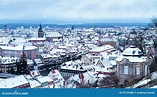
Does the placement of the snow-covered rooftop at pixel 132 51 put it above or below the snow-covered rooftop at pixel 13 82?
above

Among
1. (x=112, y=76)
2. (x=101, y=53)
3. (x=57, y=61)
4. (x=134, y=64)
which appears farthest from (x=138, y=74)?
(x=57, y=61)

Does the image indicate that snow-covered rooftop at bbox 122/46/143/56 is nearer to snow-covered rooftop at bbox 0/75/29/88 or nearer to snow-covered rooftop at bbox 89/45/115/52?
snow-covered rooftop at bbox 89/45/115/52

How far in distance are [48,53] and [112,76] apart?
980 millimetres

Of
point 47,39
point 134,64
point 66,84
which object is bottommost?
point 66,84

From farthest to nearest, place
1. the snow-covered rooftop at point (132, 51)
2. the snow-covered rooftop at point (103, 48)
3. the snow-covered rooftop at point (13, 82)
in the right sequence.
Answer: the snow-covered rooftop at point (103, 48) < the snow-covered rooftop at point (132, 51) < the snow-covered rooftop at point (13, 82)

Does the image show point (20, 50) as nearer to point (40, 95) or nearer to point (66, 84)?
point (66, 84)

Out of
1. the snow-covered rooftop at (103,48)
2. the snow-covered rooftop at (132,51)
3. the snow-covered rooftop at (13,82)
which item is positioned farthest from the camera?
the snow-covered rooftop at (103,48)

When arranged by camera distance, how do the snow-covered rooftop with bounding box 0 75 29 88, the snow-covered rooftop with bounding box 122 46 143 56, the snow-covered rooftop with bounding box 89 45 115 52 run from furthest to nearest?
the snow-covered rooftop with bounding box 89 45 115 52 → the snow-covered rooftop with bounding box 122 46 143 56 → the snow-covered rooftop with bounding box 0 75 29 88

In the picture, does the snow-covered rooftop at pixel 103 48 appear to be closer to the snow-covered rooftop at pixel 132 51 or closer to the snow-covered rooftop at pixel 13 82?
the snow-covered rooftop at pixel 132 51

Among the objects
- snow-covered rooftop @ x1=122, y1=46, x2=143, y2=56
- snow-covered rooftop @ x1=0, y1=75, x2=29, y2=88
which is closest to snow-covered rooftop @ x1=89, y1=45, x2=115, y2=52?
snow-covered rooftop @ x1=122, y1=46, x2=143, y2=56

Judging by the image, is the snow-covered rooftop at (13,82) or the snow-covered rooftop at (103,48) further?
the snow-covered rooftop at (103,48)

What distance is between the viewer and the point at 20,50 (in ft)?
10.9

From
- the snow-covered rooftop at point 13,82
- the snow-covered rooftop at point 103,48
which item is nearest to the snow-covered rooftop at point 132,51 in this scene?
the snow-covered rooftop at point 103,48

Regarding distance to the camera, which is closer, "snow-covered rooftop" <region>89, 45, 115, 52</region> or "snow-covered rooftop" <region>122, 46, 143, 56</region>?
"snow-covered rooftop" <region>122, 46, 143, 56</region>
